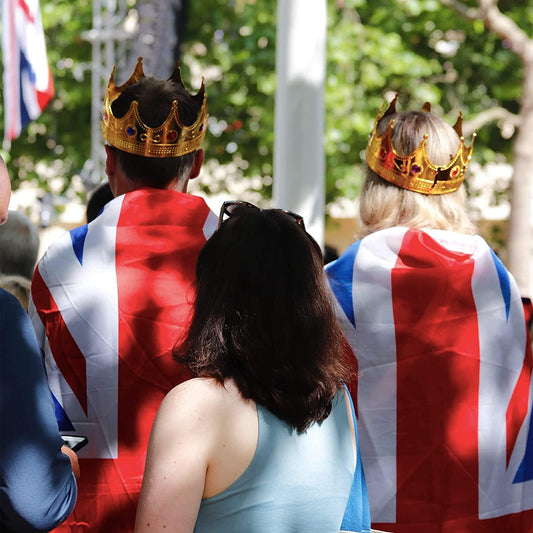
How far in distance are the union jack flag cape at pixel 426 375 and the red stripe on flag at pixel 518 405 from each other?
0.05 m

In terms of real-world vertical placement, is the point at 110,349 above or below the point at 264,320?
below

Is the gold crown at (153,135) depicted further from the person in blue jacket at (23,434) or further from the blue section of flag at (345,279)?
the person in blue jacket at (23,434)

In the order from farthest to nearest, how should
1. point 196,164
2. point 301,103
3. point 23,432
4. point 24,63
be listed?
point 24,63
point 301,103
point 196,164
point 23,432

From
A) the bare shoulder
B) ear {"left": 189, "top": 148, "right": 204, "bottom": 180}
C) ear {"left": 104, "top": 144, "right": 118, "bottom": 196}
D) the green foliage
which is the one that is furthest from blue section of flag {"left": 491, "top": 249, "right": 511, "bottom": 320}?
the green foliage

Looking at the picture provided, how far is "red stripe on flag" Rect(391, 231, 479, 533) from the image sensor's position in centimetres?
267

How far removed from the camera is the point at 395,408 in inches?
105

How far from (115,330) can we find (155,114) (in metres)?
0.62

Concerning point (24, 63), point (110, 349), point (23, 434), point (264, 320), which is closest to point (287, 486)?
point (264, 320)

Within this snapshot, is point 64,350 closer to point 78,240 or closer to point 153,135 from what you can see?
point 78,240

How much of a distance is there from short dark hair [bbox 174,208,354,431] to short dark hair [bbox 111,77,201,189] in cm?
86

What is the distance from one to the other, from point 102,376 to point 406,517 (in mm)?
962

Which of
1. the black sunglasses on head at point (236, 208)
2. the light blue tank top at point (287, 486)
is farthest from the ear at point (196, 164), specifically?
the light blue tank top at point (287, 486)

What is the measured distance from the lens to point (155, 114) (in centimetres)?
260

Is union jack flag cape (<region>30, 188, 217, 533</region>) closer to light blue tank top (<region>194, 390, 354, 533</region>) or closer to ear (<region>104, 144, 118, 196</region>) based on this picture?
ear (<region>104, 144, 118, 196</region>)
